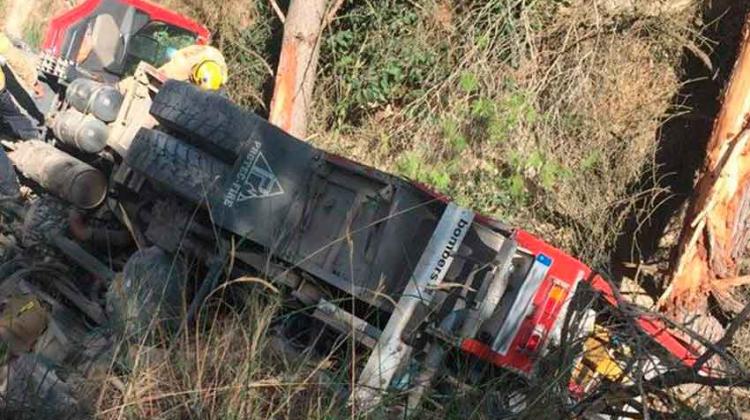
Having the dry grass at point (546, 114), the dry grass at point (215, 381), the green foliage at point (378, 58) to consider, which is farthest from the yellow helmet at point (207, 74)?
the dry grass at point (215, 381)

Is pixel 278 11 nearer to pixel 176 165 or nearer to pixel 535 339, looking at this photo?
pixel 176 165

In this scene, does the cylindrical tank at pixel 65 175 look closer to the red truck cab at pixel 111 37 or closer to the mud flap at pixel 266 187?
the mud flap at pixel 266 187

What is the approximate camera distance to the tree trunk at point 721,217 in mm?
5961

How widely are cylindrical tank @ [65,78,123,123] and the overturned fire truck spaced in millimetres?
11

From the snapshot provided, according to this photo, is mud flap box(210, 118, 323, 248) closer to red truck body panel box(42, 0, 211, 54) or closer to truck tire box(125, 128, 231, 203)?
truck tire box(125, 128, 231, 203)

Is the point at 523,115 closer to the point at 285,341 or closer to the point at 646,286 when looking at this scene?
the point at 646,286

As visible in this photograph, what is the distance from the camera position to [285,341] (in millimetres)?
3510

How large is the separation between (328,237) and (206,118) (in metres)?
0.94

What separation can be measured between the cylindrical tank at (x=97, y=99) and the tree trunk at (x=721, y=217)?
3865mm

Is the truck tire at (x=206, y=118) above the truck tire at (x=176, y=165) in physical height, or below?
above

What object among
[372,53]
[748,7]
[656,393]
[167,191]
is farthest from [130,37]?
[656,393]

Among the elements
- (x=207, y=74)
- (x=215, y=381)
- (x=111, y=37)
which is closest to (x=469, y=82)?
(x=207, y=74)

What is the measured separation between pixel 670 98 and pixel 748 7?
0.92 meters

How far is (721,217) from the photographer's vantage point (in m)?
6.00
